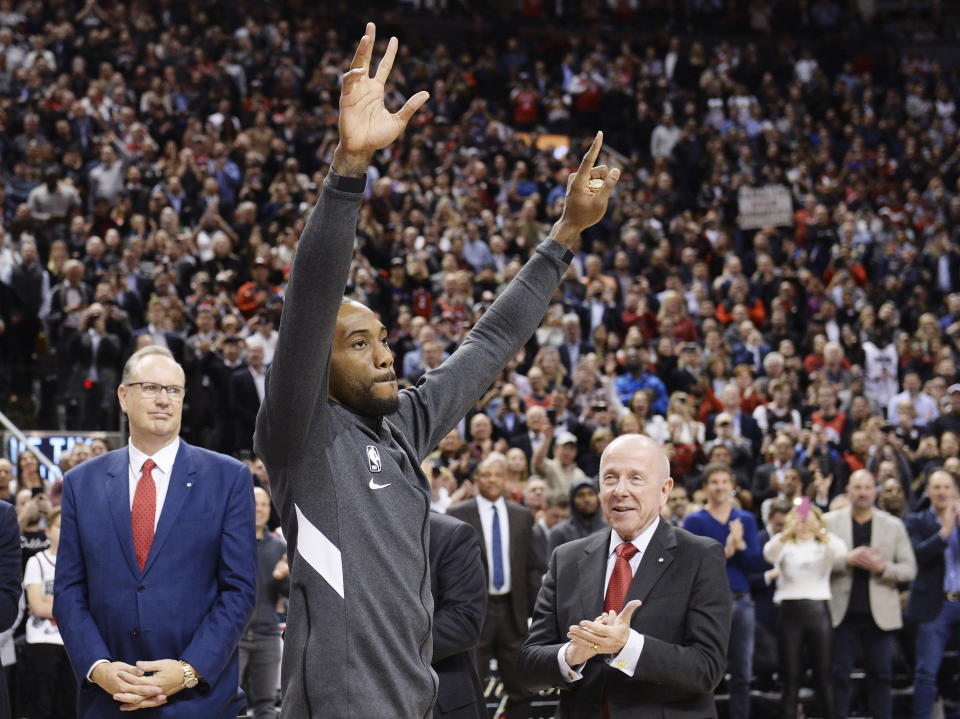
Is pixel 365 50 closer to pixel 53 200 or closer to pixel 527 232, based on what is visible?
pixel 53 200

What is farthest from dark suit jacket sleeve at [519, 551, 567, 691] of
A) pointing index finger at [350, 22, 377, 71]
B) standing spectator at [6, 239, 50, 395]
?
standing spectator at [6, 239, 50, 395]

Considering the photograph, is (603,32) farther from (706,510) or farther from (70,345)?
(706,510)

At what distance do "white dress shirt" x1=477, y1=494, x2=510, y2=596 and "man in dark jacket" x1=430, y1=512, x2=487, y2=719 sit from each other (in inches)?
117

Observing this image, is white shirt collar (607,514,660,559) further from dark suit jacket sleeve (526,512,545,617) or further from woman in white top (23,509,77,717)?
woman in white top (23,509,77,717)

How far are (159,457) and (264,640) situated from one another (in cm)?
450

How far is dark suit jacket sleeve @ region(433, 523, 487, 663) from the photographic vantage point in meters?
5.40

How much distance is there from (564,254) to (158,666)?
1.84 meters

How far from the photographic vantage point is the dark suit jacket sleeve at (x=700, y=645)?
4.01 m

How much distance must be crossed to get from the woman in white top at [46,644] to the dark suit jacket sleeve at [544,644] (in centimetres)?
447

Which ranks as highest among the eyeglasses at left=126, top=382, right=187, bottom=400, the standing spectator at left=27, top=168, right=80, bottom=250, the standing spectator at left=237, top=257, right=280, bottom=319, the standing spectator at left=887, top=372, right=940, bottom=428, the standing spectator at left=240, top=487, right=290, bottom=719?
the standing spectator at left=27, top=168, right=80, bottom=250

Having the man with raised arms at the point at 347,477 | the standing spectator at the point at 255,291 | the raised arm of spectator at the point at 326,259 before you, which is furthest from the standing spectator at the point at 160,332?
the raised arm of spectator at the point at 326,259

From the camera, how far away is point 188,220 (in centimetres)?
1525

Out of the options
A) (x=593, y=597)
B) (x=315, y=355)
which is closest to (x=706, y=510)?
(x=593, y=597)

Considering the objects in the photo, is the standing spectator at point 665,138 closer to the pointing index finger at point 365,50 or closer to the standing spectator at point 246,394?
the standing spectator at point 246,394
